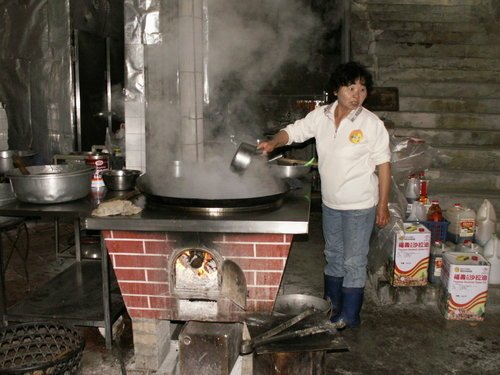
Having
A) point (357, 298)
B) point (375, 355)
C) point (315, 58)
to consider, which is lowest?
point (375, 355)

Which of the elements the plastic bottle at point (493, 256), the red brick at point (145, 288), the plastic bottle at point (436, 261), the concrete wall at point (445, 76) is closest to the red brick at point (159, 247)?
the red brick at point (145, 288)

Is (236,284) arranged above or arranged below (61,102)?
below

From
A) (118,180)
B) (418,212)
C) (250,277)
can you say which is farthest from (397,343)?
(118,180)

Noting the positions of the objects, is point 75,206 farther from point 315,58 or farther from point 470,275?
point 315,58

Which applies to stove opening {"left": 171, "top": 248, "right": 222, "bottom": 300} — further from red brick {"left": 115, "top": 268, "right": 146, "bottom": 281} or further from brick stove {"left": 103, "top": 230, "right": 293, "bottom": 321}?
red brick {"left": 115, "top": 268, "right": 146, "bottom": 281}

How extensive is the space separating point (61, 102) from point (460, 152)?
622 cm

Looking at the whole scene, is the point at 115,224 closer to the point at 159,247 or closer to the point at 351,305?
the point at 159,247

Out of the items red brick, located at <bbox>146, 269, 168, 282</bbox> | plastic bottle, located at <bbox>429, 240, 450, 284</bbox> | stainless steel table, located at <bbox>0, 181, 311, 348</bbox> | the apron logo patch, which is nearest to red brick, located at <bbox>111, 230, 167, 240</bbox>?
stainless steel table, located at <bbox>0, 181, 311, 348</bbox>

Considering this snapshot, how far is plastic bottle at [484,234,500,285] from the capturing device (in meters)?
4.78

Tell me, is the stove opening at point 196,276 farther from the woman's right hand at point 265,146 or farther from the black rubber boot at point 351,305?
the black rubber boot at point 351,305

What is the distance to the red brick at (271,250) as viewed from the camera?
3.08 meters

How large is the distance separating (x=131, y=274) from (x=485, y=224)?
12.0ft

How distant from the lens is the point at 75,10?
7859mm

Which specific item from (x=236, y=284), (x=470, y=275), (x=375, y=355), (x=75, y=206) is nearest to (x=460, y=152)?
(x=470, y=275)
